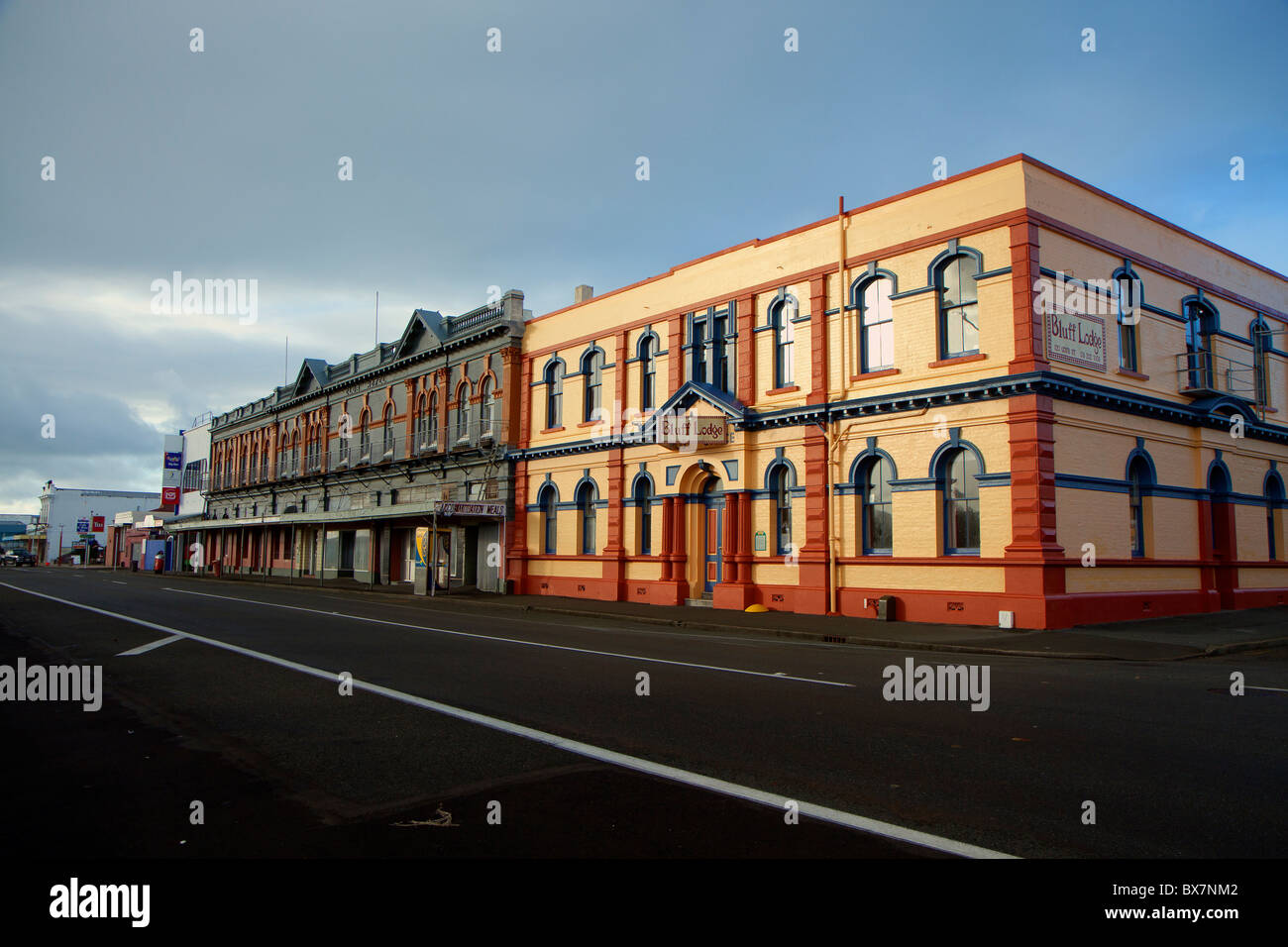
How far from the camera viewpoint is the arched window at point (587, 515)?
2852 centimetres

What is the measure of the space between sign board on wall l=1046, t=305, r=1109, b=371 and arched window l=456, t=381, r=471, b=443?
21813 millimetres

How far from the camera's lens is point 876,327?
20938 millimetres

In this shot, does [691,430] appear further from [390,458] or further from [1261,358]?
[390,458]

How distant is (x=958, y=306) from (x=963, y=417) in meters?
2.56

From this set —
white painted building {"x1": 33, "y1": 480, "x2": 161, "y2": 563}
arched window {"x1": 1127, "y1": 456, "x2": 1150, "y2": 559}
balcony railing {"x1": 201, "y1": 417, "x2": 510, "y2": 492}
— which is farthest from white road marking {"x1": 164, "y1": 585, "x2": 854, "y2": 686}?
white painted building {"x1": 33, "y1": 480, "x2": 161, "y2": 563}

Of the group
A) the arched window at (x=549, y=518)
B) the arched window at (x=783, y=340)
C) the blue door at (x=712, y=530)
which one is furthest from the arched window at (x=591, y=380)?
the arched window at (x=783, y=340)

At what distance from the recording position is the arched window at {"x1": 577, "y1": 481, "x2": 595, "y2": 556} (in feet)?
93.6

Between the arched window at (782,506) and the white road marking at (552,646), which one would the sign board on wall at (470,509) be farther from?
the arched window at (782,506)

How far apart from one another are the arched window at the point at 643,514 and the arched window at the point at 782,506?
4.81 m

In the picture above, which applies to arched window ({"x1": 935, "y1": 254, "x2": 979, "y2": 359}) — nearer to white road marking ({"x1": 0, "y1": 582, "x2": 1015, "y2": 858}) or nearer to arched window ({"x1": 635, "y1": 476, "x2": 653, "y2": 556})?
arched window ({"x1": 635, "y1": 476, "x2": 653, "y2": 556})
